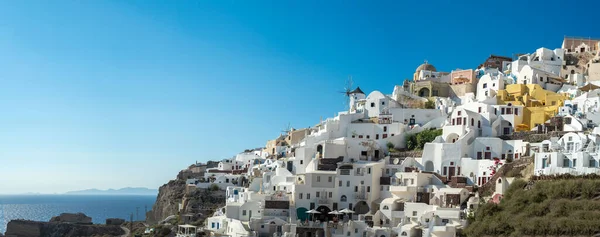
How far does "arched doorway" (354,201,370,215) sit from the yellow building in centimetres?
1256

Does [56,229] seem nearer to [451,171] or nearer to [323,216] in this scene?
[323,216]

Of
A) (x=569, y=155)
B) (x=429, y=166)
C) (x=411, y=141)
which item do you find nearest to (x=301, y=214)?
(x=429, y=166)

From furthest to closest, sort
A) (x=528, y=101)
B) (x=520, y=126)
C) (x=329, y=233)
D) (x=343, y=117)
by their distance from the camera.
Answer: (x=343, y=117) → (x=528, y=101) → (x=520, y=126) → (x=329, y=233)

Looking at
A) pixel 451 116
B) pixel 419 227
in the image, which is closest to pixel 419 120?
pixel 451 116

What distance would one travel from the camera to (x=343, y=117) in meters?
59.0

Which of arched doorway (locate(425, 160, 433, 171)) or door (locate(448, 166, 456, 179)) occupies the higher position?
arched doorway (locate(425, 160, 433, 171))

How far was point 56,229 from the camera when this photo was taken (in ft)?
259

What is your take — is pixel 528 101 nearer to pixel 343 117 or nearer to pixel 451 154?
pixel 451 154

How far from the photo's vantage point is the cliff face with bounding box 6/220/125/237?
A: 7688 cm

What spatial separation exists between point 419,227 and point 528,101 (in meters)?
17.7

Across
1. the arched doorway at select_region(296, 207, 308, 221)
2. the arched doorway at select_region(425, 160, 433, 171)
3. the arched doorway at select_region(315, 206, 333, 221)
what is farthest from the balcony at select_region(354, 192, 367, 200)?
the arched doorway at select_region(425, 160, 433, 171)

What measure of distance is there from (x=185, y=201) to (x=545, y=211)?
3670 centimetres

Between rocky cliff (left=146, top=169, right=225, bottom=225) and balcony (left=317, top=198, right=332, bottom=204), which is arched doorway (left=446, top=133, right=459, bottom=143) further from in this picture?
rocky cliff (left=146, top=169, right=225, bottom=225)

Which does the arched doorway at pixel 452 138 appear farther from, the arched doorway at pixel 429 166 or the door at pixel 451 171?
the door at pixel 451 171
